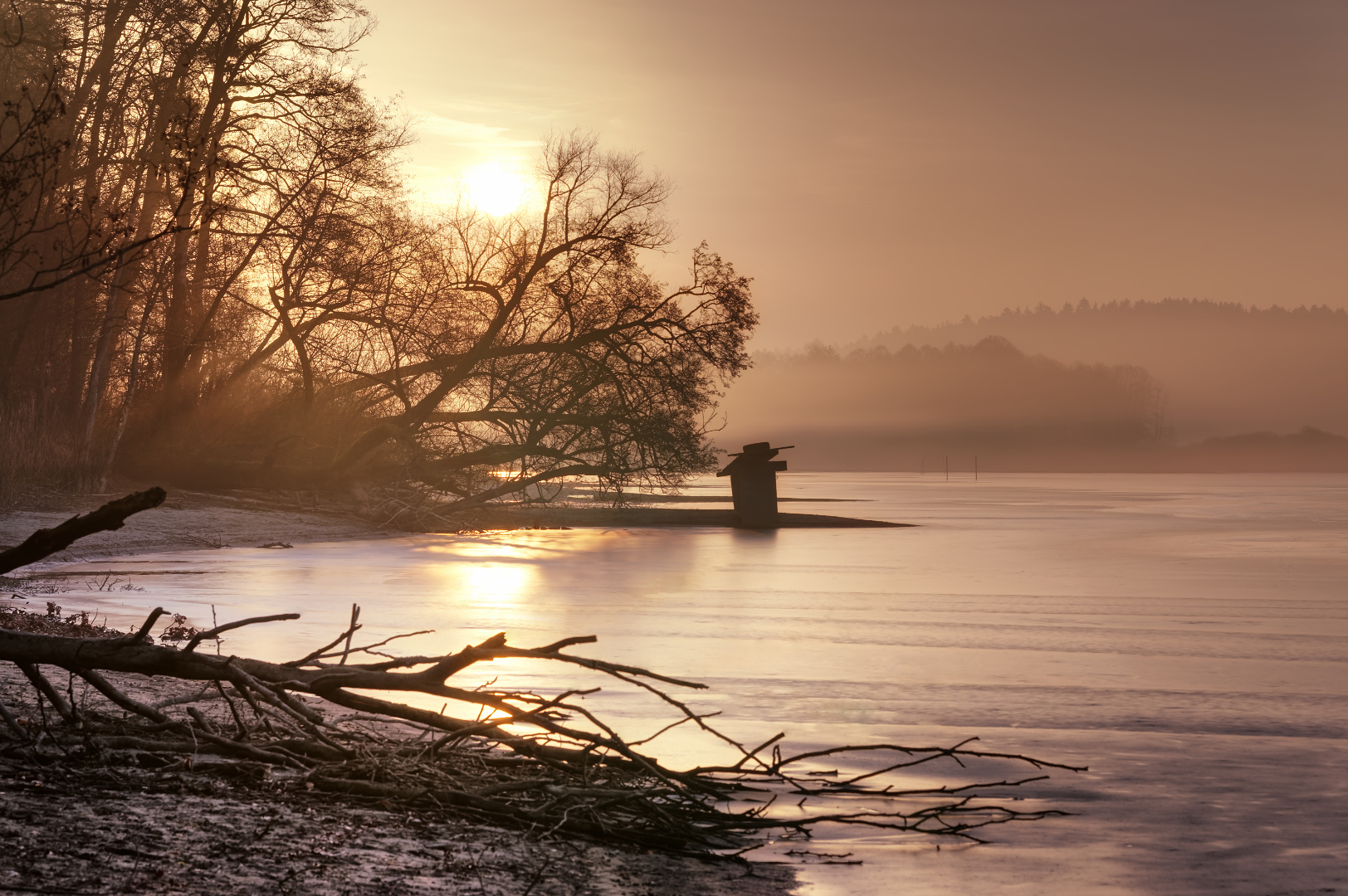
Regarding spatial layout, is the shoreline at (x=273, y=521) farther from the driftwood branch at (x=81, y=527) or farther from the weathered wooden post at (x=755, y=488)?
the driftwood branch at (x=81, y=527)

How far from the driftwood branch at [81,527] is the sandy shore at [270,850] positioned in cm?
80

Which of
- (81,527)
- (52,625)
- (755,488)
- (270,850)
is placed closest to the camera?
(270,850)

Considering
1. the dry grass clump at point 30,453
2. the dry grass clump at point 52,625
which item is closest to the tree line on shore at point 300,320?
the dry grass clump at point 30,453

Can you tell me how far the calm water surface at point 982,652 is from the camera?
18.1ft

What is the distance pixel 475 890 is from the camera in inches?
170

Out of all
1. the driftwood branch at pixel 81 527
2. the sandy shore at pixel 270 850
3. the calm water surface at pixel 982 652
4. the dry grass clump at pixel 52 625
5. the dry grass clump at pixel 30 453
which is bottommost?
the calm water surface at pixel 982 652

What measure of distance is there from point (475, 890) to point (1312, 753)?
5587 millimetres

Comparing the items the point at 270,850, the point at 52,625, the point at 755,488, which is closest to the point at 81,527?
the point at 270,850

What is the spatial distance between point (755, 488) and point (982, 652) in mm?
25650

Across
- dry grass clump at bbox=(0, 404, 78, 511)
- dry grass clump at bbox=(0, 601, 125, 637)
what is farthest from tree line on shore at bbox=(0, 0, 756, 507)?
dry grass clump at bbox=(0, 601, 125, 637)

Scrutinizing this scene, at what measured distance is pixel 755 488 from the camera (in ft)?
125

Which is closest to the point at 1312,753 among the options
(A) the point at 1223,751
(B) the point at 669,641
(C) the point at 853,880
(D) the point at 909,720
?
(A) the point at 1223,751

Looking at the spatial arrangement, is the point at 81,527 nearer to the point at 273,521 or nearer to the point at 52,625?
the point at 52,625

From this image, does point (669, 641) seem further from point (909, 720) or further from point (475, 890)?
point (475, 890)
